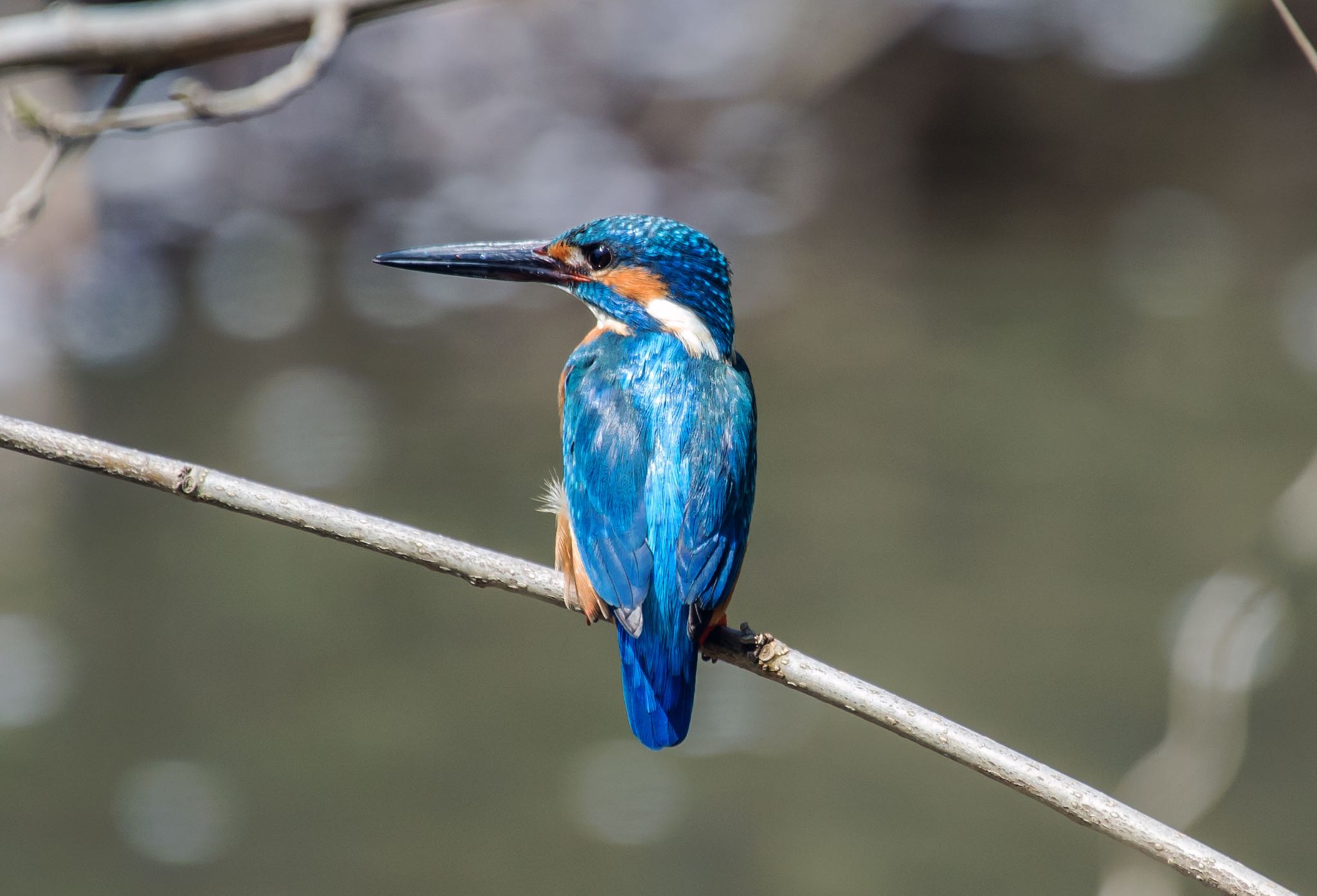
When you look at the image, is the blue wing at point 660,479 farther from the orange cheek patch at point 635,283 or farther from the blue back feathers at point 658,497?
the orange cheek patch at point 635,283

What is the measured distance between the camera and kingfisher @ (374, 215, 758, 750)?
2027 millimetres

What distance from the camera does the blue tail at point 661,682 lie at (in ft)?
6.55

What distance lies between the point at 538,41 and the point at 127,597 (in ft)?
17.5

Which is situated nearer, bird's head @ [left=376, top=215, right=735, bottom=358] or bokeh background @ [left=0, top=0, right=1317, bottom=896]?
bird's head @ [left=376, top=215, right=735, bottom=358]

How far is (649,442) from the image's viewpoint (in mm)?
2189

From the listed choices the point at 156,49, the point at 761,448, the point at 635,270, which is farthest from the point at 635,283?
the point at 761,448

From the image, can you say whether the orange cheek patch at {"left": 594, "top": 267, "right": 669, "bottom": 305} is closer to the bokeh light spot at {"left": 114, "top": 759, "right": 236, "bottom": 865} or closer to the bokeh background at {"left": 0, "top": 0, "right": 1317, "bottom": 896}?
the bokeh background at {"left": 0, "top": 0, "right": 1317, "bottom": 896}

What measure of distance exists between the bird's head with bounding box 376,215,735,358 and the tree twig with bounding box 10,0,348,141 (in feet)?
1.56

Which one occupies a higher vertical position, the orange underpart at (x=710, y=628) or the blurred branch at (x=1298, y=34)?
the blurred branch at (x=1298, y=34)

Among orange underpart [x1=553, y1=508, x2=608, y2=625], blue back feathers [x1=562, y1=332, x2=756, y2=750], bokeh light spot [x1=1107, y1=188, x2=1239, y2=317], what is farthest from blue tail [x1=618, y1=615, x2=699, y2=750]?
bokeh light spot [x1=1107, y1=188, x2=1239, y2=317]

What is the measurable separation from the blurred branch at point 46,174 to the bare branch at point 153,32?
0.10 ft

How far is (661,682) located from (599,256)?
0.84 m

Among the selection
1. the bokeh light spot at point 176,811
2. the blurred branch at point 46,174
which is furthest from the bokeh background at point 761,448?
the blurred branch at point 46,174

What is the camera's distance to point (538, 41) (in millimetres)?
9586
